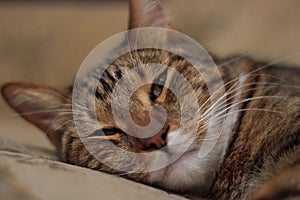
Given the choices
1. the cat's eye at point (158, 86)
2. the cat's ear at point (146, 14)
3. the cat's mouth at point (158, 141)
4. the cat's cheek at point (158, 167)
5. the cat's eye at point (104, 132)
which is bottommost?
the cat's cheek at point (158, 167)

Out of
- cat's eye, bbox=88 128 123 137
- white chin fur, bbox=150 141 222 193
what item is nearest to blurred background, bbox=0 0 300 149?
cat's eye, bbox=88 128 123 137

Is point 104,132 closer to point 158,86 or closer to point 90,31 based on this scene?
point 158,86

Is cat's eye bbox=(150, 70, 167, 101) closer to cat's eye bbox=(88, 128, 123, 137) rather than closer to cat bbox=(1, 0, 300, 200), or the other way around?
cat bbox=(1, 0, 300, 200)

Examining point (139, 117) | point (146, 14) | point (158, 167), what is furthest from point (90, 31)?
point (158, 167)

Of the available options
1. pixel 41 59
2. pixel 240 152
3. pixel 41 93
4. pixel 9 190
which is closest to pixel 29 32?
pixel 41 59

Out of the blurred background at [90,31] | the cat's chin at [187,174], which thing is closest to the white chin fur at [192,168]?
the cat's chin at [187,174]

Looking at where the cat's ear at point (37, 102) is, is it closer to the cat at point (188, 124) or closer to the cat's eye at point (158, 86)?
the cat at point (188, 124)
